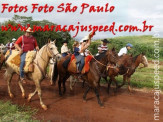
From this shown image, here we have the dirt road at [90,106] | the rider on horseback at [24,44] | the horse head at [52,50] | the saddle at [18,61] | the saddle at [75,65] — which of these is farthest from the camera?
the saddle at [75,65]

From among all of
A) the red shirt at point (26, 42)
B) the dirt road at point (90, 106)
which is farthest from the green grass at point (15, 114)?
the red shirt at point (26, 42)

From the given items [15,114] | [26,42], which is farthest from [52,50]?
[15,114]

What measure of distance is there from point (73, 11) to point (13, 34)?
18.0 meters

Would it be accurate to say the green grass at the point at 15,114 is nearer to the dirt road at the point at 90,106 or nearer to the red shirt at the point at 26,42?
the dirt road at the point at 90,106

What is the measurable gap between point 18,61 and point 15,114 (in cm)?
228

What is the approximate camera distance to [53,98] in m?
8.61

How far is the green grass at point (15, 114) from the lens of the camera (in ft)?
17.9

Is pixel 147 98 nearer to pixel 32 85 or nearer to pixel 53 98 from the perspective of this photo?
pixel 53 98

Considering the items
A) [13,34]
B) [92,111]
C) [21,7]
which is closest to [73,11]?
[21,7]

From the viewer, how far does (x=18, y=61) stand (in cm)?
737

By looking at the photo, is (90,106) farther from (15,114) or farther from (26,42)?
(26,42)

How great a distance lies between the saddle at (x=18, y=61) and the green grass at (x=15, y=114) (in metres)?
1.44

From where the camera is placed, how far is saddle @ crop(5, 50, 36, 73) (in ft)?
23.2

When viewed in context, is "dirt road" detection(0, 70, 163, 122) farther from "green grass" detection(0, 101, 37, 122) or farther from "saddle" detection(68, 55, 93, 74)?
"saddle" detection(68, 55, 93, 74)
